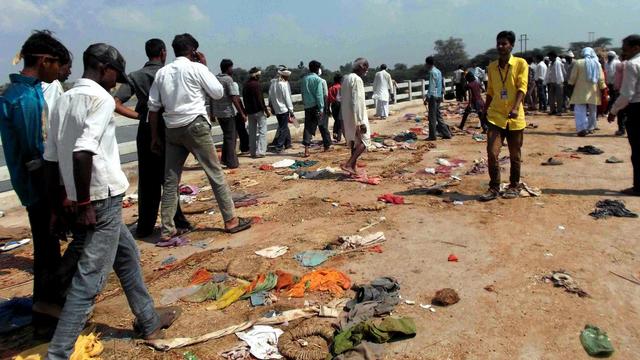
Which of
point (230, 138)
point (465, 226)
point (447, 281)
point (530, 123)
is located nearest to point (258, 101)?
point (230, 138)

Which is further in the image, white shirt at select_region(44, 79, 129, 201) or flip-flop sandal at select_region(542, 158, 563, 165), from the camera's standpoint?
flip-flop sandal at select_region(542, 158, 563, 165)

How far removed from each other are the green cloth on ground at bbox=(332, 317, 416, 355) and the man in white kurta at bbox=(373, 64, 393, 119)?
1323cm

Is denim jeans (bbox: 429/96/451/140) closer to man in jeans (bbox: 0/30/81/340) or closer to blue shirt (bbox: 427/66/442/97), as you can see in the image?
blue shirt (bbox: 427/66/442/97)

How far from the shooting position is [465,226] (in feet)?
17.1

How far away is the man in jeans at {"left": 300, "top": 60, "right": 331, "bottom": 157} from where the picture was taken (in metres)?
10.3

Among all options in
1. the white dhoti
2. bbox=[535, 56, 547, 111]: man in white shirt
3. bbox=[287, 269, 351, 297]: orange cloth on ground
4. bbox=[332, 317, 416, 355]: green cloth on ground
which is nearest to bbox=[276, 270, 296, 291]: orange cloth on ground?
bbox=[287, 269, 351, 297]: orange cloth on ground

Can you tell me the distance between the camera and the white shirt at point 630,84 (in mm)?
5902

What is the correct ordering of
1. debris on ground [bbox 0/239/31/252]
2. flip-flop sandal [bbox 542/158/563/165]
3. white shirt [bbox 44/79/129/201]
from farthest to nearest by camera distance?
flip-flop sandal [bbox 542/158/563/165], debris on ground [bbox 0/239/31/252], white shirt [bbox 44/79/129/201]

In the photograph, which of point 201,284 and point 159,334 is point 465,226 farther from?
point 159,334

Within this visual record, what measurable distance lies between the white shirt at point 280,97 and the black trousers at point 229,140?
1795 mm

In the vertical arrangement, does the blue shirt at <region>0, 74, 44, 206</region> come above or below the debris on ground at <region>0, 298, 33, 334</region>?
above

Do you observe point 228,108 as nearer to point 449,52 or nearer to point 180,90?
point 180,90

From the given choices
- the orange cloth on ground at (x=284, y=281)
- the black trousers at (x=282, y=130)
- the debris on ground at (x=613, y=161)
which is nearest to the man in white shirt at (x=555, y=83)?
the debris on ground at (x=613, y=161)

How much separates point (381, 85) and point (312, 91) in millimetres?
6047
